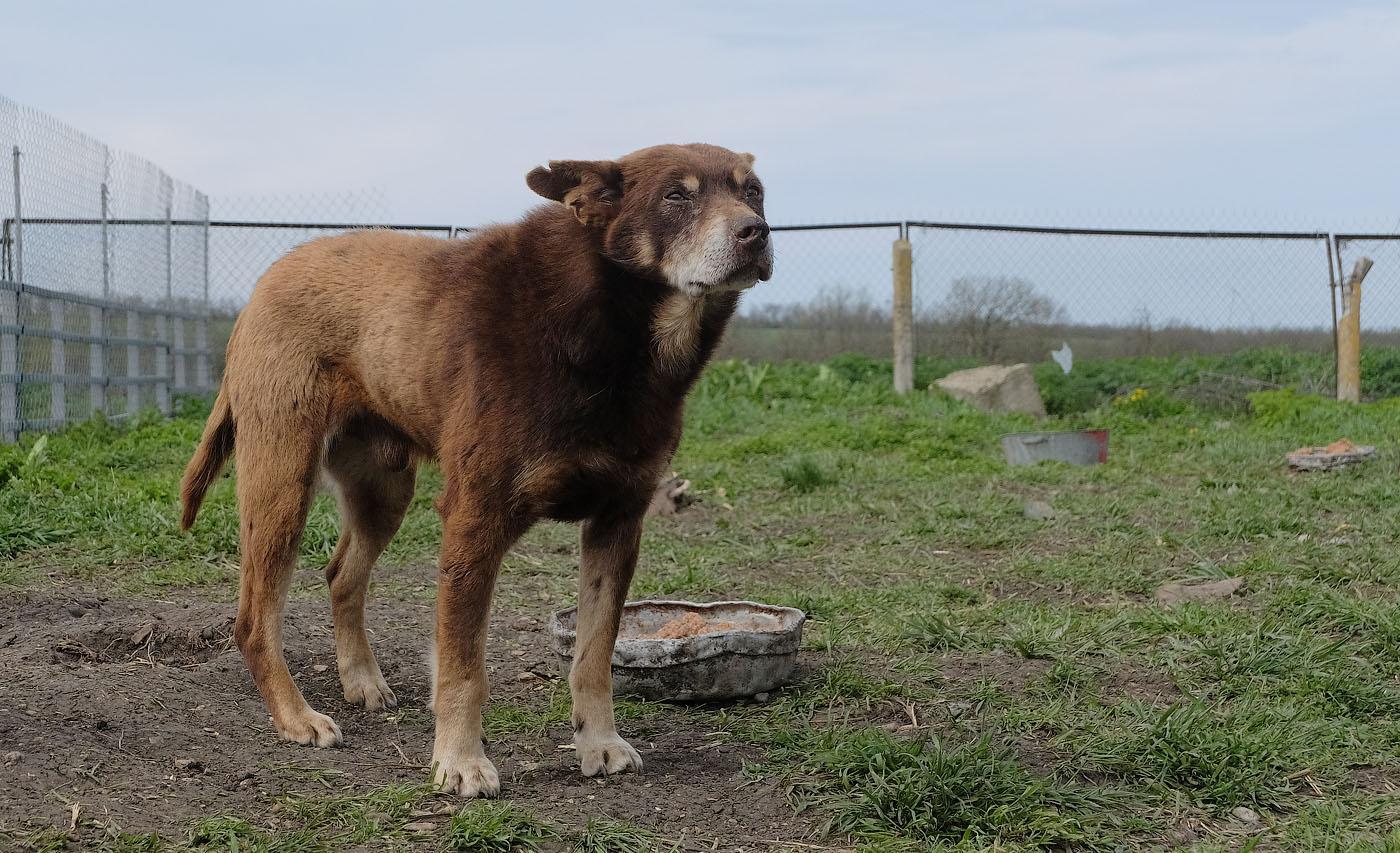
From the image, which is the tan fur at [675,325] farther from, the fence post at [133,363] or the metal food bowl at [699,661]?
the fence post at [133,363]

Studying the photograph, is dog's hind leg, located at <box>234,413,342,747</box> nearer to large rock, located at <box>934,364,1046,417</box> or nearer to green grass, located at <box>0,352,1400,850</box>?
green grass, located at <box>0,352,1400,850</box>

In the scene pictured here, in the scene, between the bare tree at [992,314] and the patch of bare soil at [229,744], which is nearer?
the patch of bare soil at [229,744]

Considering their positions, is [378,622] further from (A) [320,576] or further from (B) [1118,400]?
(B) [1118,400]

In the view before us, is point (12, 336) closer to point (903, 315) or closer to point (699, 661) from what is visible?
point (699, 661)

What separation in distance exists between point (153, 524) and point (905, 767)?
4.85 m

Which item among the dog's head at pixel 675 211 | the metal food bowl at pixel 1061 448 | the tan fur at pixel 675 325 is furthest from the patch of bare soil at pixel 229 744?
the metal food bowl at pixel 1061 448

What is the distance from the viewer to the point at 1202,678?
13.9ft

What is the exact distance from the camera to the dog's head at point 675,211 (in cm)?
329

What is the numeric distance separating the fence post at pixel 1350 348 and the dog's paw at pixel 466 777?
1295 cm

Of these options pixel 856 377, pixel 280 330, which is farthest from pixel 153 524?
pixel 856 377

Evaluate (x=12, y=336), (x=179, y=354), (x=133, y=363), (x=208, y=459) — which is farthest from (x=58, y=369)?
(x=208, y=459)

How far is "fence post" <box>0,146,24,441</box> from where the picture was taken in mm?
9297

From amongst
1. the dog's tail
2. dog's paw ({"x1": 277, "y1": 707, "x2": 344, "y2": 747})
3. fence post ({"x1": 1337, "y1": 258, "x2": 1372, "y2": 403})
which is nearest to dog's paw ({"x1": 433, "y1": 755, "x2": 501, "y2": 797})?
dog's paw ({"x1": 277, "y1": 707, "x2": 344, "y2": 747})

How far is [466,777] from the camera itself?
11.0 feet
